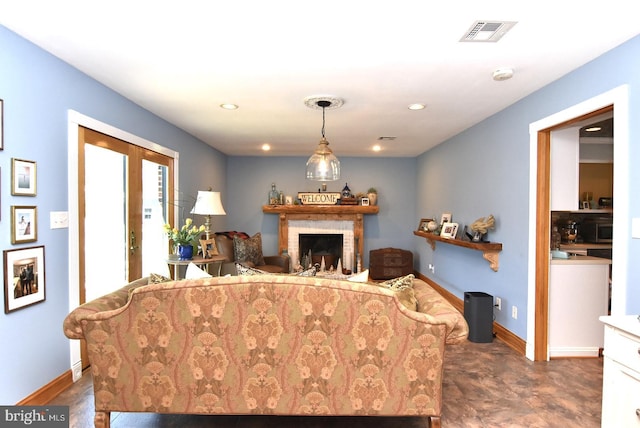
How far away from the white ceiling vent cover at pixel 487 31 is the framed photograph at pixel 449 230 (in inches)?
115

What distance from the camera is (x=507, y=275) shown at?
3.58 metres

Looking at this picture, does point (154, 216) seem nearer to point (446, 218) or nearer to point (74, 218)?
point (74, 218)

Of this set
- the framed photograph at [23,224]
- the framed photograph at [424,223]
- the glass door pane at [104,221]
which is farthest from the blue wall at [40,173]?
the framed photograph at [424,223]

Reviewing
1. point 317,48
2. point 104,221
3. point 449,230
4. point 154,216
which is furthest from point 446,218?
point 104,221

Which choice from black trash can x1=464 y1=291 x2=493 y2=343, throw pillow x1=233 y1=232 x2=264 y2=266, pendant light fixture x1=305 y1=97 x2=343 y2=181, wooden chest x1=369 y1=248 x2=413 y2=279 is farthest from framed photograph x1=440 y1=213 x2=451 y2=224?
throw pillow x1=233 y1=232 x2=264 y2=266

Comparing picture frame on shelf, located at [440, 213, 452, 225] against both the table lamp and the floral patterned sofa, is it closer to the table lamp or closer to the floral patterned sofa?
the table lamp

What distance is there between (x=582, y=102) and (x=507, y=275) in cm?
174

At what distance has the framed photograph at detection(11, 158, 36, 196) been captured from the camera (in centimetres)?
215

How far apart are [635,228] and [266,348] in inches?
89.1

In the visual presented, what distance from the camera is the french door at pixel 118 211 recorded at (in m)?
2.84

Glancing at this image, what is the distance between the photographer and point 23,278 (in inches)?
87.0

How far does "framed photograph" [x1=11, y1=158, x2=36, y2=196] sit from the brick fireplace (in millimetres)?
4355

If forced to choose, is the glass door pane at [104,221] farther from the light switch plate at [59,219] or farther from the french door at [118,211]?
the light switch plate at [59,219]

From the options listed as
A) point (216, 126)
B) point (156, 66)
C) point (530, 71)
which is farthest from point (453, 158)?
point (156, 66)
